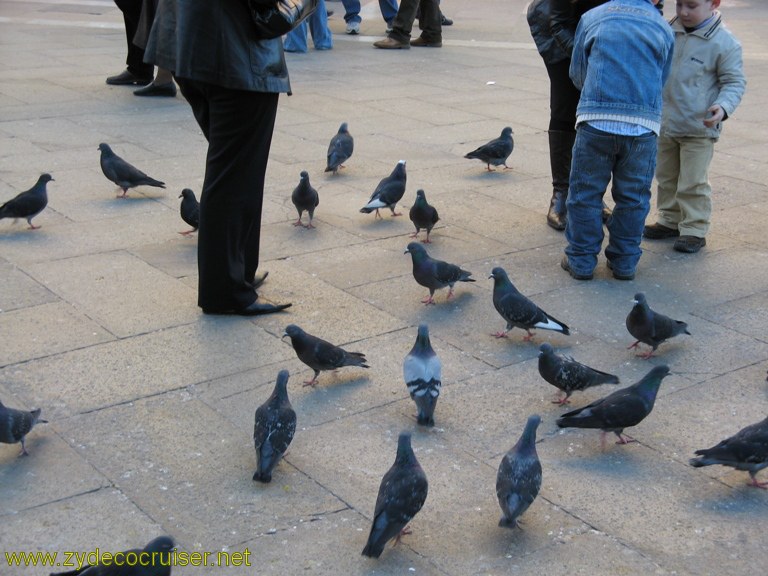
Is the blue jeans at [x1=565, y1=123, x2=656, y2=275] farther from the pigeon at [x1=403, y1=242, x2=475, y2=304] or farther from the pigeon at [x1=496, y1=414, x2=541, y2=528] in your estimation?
the pigeon at [x1=496, y1=414, x2=541, y2=528]

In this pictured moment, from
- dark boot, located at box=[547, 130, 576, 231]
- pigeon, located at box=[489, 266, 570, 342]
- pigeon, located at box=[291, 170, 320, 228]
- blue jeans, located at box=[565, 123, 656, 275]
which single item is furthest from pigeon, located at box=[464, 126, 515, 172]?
pigeon, located at box=[489, 266, 570, 342]

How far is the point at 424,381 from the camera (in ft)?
15.3

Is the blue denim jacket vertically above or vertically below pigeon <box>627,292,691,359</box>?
above

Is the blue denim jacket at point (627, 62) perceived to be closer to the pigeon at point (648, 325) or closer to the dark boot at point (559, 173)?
the dark boot at point (559, 173)

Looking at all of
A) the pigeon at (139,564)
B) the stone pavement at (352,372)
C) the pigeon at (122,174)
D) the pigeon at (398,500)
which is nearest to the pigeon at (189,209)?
the stone pavement at (352,372)

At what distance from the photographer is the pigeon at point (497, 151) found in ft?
28.9

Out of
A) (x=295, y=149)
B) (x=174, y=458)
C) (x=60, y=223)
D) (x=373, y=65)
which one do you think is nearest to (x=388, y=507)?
(x=174, y=458)

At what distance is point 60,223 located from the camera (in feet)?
24.2

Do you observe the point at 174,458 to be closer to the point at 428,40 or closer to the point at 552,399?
the point at 552,399

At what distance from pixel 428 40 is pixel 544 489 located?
41.6ft

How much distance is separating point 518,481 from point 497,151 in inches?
209

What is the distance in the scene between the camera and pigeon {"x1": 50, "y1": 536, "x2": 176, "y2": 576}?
3.25 meters

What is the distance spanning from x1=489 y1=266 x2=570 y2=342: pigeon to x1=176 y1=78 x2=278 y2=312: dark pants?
1.38m

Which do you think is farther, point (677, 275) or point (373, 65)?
point (373, 65)
